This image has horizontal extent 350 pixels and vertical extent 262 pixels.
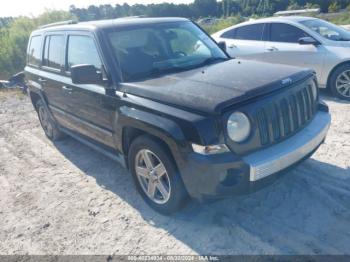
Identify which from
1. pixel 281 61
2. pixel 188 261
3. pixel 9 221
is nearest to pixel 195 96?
pixel 188 261

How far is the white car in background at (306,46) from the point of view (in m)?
6.46

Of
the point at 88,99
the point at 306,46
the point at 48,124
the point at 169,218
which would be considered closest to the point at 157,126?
the point at 169,218

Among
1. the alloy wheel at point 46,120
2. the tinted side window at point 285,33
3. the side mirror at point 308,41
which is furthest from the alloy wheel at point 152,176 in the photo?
the tinted side window at point 285,33

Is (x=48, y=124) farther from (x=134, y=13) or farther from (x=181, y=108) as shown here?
(x=134, y=13)

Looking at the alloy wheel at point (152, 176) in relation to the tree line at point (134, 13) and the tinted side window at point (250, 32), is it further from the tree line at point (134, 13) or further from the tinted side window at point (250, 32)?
the tree line at point (134, 13)

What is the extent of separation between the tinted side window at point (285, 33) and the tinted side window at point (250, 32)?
31 centimetres

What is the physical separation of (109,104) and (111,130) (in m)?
0.32

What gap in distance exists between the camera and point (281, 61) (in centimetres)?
711

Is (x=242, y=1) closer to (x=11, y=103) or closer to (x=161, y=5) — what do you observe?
(x=161, y=5)

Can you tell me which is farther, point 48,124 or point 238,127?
point 48,124

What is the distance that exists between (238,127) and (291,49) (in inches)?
190

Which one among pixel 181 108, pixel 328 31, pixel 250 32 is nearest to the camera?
pixel 181 108

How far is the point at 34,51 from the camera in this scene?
229 inches

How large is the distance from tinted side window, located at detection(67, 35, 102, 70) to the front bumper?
1.81 meters
